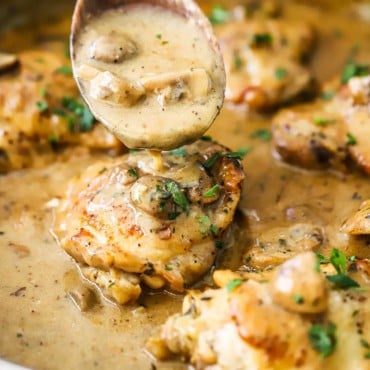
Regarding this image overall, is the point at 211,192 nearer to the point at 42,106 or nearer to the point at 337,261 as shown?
the point at 337,261

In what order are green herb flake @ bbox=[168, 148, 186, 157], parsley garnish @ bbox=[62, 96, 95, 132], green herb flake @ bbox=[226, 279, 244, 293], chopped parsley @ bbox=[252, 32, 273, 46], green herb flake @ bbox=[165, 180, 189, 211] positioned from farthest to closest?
1. chopped parsley @ bbox=[252, 32, 273, 46]
2. parsley garnish @ bbox=[62, 96, 95, 132]
3. green herb flake @ bbox=[168, 148, 186, 157]
4. green herb flake @ bbox=[165, 180, 189, 211]
5. green herb flake @ bbox=[226, 279, 244, 293]

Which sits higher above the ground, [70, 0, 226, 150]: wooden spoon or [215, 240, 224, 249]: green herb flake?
[70, 0, 226, 150]: wooden spoon

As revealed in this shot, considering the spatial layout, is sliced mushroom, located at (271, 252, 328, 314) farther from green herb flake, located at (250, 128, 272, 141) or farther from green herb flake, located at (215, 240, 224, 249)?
green herb flake, located at (250, 128, 272, 141)

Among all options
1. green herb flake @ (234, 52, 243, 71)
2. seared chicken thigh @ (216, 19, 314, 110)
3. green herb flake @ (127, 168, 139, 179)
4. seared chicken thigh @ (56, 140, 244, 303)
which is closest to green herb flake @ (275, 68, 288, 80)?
seared chicken thigh @ (216, 19, 314, 110)

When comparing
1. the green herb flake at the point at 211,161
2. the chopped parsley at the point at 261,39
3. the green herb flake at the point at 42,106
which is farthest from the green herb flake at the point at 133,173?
the chopped parsley at the point at 261,39

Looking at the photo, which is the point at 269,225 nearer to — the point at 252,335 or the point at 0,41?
the point at 252,335

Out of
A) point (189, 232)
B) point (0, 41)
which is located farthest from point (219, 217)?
point (0, 41)

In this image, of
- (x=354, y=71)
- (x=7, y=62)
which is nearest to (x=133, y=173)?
(x=7, y=62)
